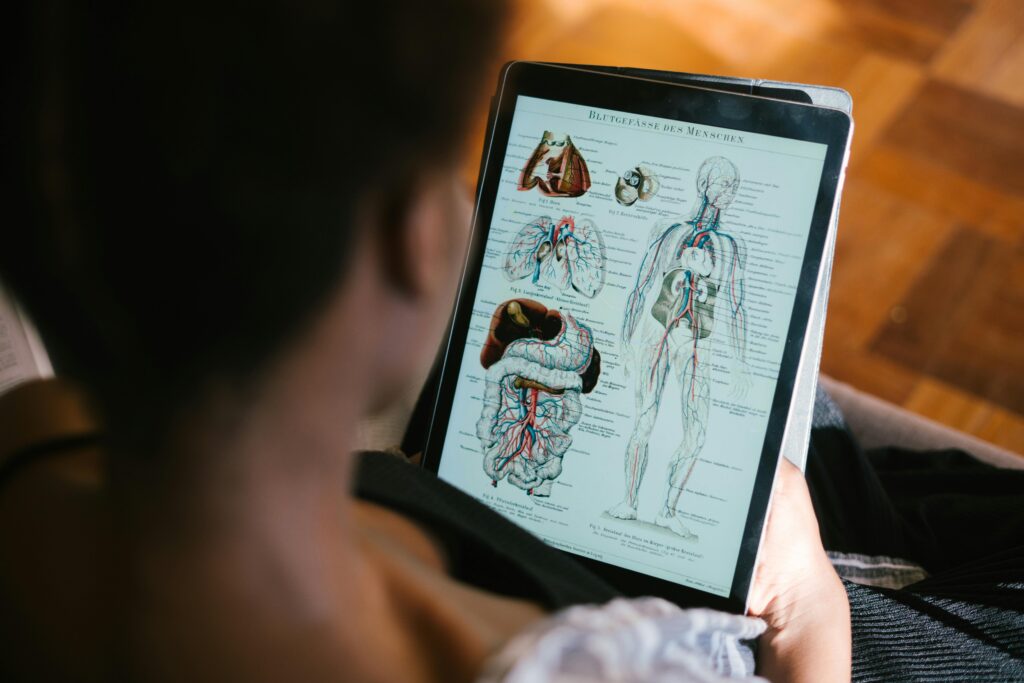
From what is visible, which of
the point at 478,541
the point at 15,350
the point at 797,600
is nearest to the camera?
the point at 478,541

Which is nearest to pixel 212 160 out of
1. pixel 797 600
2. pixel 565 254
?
pixel 565 254

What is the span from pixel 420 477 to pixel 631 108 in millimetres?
250

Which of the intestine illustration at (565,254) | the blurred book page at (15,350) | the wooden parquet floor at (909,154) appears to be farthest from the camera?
the wooden parquet floor at (909,154)

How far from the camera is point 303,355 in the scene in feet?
0.76

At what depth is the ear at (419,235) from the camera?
229mm

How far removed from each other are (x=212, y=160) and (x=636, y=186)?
0.34m

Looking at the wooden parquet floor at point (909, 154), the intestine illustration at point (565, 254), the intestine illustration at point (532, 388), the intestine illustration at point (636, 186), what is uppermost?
the wooden parquet floor at point (909, 154)

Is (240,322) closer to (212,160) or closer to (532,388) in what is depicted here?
(212,160)

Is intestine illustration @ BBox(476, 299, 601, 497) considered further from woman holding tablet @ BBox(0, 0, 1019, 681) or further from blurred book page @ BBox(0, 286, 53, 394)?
blurred book page @ BBox(0, 286, 53, 394)

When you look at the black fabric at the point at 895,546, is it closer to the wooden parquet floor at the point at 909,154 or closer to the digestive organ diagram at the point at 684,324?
the digestive organ diagram at the point at 684,324

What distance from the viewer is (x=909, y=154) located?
137cm

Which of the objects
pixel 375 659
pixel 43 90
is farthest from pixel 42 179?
pixel 375 659

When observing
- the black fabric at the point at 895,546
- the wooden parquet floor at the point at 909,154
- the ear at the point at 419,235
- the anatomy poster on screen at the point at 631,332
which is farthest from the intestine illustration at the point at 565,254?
the wooden parquet floor at the point at 909,154

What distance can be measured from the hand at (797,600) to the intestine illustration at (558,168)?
0.74 ft
